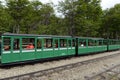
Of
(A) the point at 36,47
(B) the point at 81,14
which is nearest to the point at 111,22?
(B) the point at 81,14

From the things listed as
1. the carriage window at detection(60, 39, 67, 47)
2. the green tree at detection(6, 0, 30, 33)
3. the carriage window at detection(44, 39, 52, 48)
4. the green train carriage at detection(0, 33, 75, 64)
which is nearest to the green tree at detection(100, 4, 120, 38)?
the green tree at detection(6, 0, 30, 33)

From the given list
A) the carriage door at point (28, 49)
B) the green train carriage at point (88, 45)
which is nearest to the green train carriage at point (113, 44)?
the green train carriage at point (88, 45)

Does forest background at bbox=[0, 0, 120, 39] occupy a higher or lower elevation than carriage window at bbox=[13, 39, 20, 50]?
higher

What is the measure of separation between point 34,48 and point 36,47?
24 cm

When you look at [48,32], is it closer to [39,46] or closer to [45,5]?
[45,5]

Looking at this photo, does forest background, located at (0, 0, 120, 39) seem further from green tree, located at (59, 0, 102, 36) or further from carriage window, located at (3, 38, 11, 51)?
carriage window, located at (3, 38, 11, 51)

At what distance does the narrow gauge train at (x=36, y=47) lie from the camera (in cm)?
1616

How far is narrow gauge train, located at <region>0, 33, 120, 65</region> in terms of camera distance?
16156 millimetres

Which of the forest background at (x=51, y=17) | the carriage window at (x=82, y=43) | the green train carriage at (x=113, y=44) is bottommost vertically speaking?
the green train carriage at (x=113, y=44)

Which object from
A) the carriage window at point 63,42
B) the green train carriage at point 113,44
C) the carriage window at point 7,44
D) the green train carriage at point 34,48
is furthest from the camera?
the green train carriage at point 113,44

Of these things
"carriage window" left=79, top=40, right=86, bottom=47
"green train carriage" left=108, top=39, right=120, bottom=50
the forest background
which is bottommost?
"green train carriage" left=108, top=39, right=120, bottom=50

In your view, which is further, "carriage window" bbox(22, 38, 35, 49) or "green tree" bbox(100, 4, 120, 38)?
"green tree" bbox(100, 4, 120, 38)

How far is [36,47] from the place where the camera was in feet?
62.4

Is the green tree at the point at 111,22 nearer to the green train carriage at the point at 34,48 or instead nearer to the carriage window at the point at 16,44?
the green train carriage at the point at 34,48
